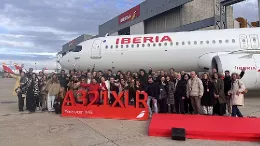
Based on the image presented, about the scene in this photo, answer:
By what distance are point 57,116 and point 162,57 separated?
7.31 meters

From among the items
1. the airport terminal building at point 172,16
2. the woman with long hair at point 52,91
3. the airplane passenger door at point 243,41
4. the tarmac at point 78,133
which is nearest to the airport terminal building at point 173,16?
the airport terminal building at point 172,16

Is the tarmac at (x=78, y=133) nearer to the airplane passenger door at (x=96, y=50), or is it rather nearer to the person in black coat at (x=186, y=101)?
the person in black coat at (x=186, y=101)

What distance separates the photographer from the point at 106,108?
332 inches

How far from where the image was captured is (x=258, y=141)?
5.64 metres

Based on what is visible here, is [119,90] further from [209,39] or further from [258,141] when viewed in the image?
[209,39]

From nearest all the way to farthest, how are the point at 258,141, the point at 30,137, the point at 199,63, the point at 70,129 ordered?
1. the point at 258,141
2. the point at 30,137
3. the point at 70,129
4. the point at 199,63

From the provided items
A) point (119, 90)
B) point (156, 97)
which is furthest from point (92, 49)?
point (156, 97)

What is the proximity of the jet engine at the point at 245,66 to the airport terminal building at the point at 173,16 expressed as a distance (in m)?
15.7

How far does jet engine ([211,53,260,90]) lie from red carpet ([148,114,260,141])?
5.26 m

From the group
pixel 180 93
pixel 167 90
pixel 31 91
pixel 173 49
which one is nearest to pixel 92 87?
pixel 167 90

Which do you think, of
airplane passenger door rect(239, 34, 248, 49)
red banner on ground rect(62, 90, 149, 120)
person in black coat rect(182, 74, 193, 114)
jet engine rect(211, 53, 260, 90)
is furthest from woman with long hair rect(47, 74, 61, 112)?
airplane passenger door rect(239, 34, 248, 49)

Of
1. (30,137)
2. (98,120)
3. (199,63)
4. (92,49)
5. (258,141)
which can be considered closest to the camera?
(258,141)

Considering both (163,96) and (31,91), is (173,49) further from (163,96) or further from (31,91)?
(31,91)

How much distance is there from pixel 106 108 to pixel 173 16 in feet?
92.6
